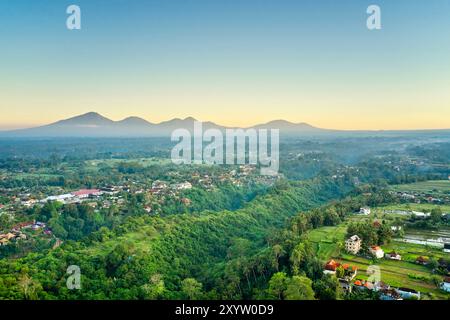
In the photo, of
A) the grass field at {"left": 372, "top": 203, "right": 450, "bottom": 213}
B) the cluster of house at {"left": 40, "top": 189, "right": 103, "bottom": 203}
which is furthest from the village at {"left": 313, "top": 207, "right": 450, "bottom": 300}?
the cluster of house at {"left": 40, "top": 189, "right": 103, "bottom": 203}

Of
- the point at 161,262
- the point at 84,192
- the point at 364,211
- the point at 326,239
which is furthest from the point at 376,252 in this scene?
the point at 84,192

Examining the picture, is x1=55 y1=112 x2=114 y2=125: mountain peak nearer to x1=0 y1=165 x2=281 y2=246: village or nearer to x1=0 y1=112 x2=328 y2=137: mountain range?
x1=0 y1=112 x2=328 y2=137: mountain range

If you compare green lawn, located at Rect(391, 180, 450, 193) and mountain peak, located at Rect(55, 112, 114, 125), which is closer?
green lawn, located at Rect(391, 180, 450, 193)

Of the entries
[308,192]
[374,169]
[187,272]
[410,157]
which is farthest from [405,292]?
[410,157]

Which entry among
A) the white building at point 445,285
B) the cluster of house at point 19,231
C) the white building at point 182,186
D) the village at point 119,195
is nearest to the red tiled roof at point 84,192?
the village at point 119,195

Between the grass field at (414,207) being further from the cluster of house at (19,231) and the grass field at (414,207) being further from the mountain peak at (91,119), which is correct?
the mountain peak at (91,119)

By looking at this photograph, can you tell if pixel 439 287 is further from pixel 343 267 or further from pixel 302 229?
pixel 302 229

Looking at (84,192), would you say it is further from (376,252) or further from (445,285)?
(445,285)
